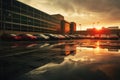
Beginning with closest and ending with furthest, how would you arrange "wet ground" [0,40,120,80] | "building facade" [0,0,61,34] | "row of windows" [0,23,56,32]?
"wet ground" [0,40,120,80]
"building facade" [0,0,61,34]
"row of windows" [0,23,56,32]

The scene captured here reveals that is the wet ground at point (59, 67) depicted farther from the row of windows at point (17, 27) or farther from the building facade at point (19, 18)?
the building facade at point (19, 18)

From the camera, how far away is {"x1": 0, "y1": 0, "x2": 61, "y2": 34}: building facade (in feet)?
128

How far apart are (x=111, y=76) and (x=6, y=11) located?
133 feet

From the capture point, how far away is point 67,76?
453 cm

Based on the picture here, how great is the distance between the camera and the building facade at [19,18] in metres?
39.1

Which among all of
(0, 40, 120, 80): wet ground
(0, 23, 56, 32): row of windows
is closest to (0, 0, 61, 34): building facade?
(0, 23, 56, 32): row of windows


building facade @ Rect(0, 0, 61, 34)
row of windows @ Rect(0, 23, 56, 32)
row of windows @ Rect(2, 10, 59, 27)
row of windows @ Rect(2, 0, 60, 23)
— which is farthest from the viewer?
row of windows @ Rect(2, 0, 60, 23)

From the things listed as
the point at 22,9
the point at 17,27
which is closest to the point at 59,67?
the point at 17,27

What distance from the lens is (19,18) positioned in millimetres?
45688

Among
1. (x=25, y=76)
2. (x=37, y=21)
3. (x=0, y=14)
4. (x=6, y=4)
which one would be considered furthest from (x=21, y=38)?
(x=37, y=21)

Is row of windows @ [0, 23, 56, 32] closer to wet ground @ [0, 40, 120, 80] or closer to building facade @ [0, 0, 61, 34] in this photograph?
building facade @ [0, 0, 61, 34]

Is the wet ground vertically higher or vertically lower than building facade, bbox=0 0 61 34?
lower

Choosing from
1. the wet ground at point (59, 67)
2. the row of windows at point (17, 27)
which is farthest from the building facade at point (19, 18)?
the wet ground at point (59, 67)

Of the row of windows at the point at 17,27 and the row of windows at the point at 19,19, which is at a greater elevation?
the row of windows at the point at 19,19
